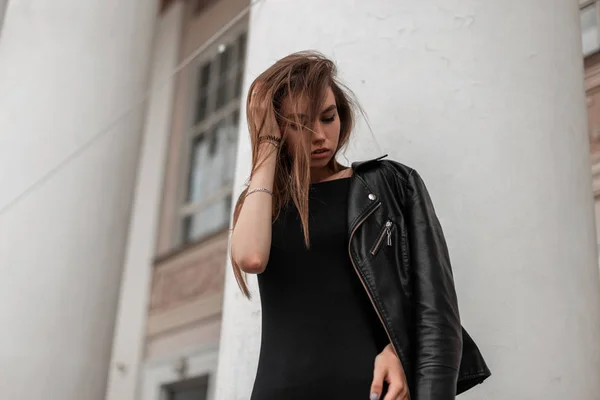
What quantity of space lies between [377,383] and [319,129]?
1.52ft

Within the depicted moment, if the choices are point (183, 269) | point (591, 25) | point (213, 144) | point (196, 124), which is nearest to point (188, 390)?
point (183, 269)

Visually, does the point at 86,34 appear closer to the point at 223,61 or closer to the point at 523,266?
the point at 523,266

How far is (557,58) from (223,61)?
9.62 metres

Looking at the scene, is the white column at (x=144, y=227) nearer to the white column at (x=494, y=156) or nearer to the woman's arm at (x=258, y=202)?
the white column at (x=494, y=156)

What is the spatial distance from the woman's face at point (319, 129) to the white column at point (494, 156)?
0.23 m

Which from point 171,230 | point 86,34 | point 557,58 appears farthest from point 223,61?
point 557,58

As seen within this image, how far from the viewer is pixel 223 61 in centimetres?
1113

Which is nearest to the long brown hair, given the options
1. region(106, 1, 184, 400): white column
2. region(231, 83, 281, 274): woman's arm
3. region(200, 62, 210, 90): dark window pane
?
region(231, 83, 281, 274): woman's arm

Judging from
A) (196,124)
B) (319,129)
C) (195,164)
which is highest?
(196,124)

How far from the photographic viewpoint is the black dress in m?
1.29

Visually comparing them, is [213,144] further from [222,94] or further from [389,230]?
[389,230]

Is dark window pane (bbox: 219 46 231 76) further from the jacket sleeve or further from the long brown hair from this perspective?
the jacket sleeve

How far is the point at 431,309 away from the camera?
1.31 m

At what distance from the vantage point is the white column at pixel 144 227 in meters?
10.0
